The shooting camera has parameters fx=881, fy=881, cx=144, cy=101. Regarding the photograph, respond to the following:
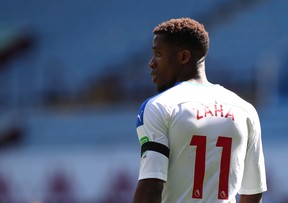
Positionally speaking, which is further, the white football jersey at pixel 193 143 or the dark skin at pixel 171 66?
the dark skin at pixel 171 66

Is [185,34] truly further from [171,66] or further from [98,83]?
[98,83]

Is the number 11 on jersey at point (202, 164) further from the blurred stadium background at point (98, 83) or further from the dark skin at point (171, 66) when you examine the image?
the blurred stadium background at point (98, 83)

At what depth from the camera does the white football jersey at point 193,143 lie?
321 centimetres

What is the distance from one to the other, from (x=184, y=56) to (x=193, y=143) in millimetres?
349

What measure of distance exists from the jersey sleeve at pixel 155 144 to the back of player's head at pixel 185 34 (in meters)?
0.28

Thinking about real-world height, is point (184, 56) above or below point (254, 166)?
above

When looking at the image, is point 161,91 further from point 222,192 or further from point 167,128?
point 222,192

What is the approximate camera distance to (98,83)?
1483 centimetres

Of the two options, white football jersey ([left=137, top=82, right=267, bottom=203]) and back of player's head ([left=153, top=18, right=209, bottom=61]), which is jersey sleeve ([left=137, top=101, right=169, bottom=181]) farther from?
back of player's head ([left=153, top=18, right=209, bottom=61])

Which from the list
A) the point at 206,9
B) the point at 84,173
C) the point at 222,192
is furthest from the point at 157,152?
the point at 206,9

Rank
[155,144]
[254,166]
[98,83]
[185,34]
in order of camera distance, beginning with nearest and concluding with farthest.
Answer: [155,144], [185,34], [254,166], [98,83]

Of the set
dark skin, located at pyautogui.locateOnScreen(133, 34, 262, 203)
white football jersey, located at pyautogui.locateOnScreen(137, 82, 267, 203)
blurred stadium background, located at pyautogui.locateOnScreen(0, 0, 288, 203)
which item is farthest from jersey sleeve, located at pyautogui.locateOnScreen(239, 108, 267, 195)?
blurred stadium background, located at pyautogui.locateOnScreen(0, 0, 288, 203)

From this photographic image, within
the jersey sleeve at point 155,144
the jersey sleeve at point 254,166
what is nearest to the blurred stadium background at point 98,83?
the jersey sleeve at point 254,166

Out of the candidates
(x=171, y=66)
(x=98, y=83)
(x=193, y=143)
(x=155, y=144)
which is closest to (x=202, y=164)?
(x=193, y=143)
